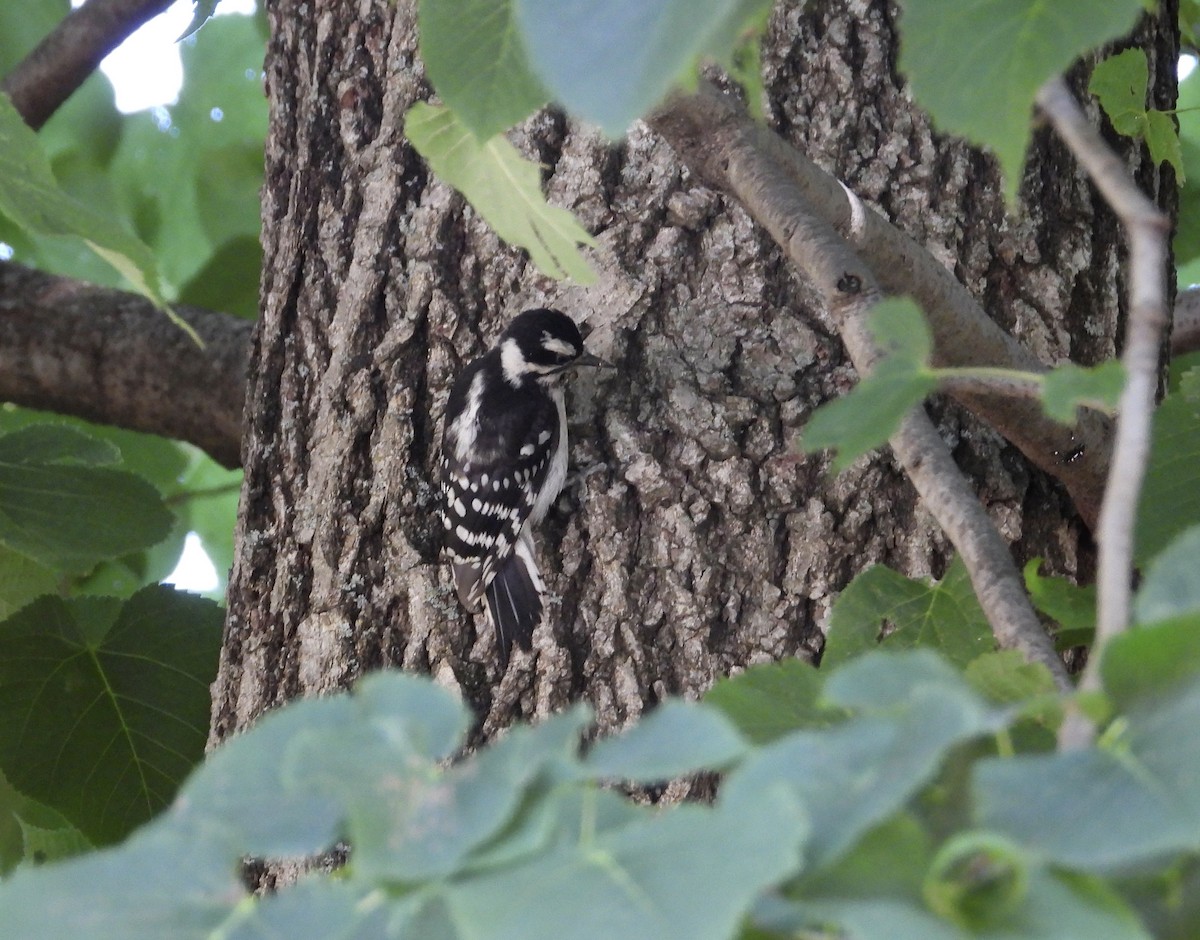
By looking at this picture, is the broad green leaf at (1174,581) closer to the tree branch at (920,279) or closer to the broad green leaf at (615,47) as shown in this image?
the broad green leaf at (615,47)

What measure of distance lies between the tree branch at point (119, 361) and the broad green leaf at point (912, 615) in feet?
6.26

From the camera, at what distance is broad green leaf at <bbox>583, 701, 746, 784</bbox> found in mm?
583

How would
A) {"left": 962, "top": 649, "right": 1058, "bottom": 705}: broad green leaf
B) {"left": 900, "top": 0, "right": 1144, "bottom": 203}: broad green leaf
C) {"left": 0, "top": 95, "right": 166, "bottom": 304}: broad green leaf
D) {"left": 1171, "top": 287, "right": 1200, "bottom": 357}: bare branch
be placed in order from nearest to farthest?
{"left": 900, "top": 0, "right": 1144, "bottom": 203}: broad green leaf → {"left": 962, "top": 649, "right": 1058, "bottom": 705}: broad green leaf → {"left": 0, "top": 95, "right": 166, "bottom": 304}: broad green leaf → {"left": 1171, "top": 287, "right": 1200, "bottom": 357}: bare branch

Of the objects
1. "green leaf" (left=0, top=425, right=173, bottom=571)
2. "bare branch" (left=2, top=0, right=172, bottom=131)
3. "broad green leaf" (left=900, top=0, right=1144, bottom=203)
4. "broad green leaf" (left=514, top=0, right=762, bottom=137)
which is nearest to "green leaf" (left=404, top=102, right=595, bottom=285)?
"broad green leaf" (left=900, top=0, right=1144, bottom=203)

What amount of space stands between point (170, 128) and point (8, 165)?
283 centimetres

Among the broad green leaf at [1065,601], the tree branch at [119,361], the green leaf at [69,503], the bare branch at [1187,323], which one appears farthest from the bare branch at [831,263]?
the tree branch at [119,361]

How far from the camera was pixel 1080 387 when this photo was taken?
2.62 ft

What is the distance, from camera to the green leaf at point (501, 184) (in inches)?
57.8

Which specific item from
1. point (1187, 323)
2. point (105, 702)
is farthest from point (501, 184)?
point (1187, 323)

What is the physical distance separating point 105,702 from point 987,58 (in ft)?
6.65

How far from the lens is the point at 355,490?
7.45 feet

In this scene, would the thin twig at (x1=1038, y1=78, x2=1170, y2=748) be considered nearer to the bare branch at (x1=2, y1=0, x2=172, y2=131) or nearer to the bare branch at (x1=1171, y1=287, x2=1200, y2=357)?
the bare branch at (x1=1171, y1=287, x2=1200, y2=357)

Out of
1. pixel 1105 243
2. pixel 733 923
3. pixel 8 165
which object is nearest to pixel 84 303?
pixel 8 165

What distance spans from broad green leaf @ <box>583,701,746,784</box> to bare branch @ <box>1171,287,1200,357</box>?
2488 millimetres
